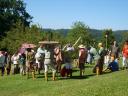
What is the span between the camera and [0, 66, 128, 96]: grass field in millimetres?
17589

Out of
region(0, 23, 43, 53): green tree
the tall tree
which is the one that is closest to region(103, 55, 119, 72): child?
region(0, 23, 43, 53): green tree

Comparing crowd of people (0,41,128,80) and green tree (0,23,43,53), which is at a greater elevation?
green tree (0,23,43,53)

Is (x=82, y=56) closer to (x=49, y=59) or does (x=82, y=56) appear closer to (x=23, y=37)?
(x=49, y=59)

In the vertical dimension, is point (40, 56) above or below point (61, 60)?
above

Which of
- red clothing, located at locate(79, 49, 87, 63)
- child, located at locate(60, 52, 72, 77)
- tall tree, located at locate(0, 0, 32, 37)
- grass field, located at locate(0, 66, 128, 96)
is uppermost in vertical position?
tall tree, located at locate(0, 0, 32, 37)

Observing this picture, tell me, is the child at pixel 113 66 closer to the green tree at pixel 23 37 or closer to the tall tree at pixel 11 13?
the green tree at pixel 23 37

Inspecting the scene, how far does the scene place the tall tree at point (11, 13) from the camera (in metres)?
80.2

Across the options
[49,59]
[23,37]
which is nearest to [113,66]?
[49,59]

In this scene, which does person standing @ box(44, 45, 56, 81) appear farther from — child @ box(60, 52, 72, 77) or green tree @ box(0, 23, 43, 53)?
green tree @ box(0, 23, 43, 53)

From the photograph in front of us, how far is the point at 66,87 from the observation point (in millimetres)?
Answer: 19688

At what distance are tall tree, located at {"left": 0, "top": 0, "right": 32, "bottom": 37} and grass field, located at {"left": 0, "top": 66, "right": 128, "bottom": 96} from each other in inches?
2199

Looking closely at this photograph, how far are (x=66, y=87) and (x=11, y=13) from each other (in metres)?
67.4

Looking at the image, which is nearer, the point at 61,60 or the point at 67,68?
the point at 67,68

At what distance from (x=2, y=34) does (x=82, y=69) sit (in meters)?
53.7
